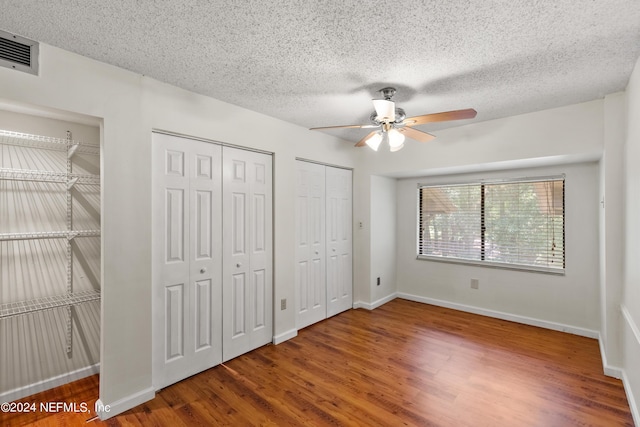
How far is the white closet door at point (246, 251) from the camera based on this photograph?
9.49ft

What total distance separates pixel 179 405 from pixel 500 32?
127 inches

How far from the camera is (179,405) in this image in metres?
2.25

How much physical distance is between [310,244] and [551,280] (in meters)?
2.89

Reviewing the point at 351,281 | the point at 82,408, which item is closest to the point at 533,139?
the point at 351,281

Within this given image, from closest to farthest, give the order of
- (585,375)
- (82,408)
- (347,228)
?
1. (82,408)
2. (585,375)
3. (347,228)

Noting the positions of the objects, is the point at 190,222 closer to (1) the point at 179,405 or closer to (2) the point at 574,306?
(1) the point at 179,405

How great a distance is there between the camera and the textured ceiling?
5.13 feet

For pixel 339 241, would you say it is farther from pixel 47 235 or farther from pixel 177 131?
pixel 47 235

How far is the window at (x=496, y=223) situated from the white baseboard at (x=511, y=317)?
621 millimetres

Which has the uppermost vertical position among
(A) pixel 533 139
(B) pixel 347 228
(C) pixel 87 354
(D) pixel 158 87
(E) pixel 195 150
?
(D) pixel 158 87

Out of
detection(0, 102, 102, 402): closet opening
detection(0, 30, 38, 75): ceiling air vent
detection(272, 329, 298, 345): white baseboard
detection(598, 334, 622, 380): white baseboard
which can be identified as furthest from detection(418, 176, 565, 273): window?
detection(0, 30, 38, 75): ceiling air vent

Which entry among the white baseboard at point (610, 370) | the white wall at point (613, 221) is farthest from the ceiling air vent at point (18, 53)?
the white baseboard at point (610, 370)

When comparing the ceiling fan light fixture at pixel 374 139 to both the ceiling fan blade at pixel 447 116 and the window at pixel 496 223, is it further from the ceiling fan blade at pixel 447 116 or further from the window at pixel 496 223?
the window at pixel 496 223

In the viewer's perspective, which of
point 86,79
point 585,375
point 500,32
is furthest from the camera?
point 585,375
